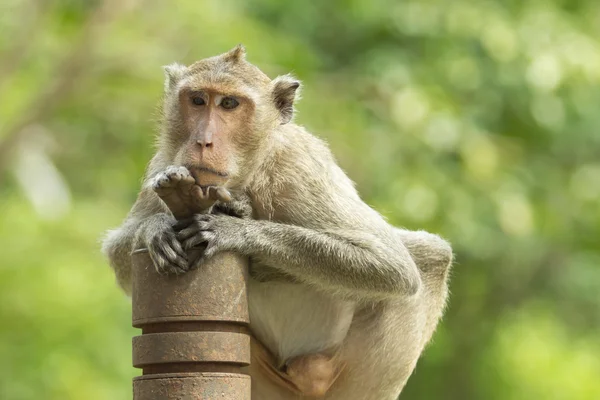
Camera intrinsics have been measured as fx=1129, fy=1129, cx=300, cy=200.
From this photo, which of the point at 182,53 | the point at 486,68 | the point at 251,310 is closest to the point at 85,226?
the point at 182,53

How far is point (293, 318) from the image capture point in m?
5.58

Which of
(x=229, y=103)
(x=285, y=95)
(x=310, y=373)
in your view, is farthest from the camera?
(x=285, y=95)

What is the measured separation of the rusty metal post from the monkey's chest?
1.16 meters

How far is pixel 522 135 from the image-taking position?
15.4 metres

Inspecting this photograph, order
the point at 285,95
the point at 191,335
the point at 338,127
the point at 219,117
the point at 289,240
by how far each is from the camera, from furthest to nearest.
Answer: the point at 338,127 → the point at 285,95 → the point at 219,117 → the point at 289,240 → the point at 191,335

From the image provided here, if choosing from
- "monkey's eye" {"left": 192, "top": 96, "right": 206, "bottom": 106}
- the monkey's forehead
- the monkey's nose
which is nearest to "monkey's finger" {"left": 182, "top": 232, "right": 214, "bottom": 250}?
the monkey's nose

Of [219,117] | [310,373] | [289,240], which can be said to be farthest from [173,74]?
[310,373]

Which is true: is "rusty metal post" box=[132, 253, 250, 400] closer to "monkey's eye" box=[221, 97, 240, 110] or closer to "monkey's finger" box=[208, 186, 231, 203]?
"monkey's finger" box=[208, 186, 231, 203]

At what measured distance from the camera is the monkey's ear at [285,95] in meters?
5.77

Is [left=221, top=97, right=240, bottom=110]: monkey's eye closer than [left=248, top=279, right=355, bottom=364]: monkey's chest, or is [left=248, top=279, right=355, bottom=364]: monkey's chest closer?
[left=221, top=97, right=240, bottom=110]: monkey's eye

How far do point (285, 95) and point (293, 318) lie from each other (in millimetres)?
1149

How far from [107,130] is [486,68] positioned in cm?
510

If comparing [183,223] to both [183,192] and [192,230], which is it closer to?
[192,230]

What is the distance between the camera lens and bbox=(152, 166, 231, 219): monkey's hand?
4.21 metres
